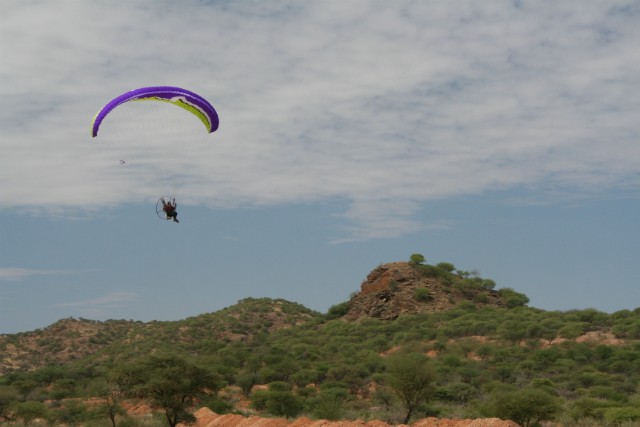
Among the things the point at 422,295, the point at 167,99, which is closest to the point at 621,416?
the point at 167,99

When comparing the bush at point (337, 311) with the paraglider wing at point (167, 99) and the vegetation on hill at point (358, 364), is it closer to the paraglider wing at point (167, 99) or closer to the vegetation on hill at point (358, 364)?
the vegetation on hill at point (358, 364)

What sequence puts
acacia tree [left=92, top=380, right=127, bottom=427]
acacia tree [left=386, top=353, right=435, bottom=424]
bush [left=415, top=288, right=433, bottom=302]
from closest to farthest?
acacia tree [left=386, top=353, right=435, bottom=424], acacia tree [left=92, top=380, right=127, bottom=427], bush [left=415, top=288, right=433, bottom=302]

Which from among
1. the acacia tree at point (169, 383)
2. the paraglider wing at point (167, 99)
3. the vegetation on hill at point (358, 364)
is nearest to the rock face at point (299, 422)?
the vegetation on hill at point (358, 364)

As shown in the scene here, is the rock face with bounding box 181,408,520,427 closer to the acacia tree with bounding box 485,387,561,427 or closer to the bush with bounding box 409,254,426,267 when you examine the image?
the acacia tree with bounding box 485,387,561,427

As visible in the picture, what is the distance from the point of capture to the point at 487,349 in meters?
53.7

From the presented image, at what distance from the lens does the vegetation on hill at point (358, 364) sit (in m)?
33.8

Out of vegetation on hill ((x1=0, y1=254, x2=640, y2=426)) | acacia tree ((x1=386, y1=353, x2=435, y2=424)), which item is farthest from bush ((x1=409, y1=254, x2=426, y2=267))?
acacia tree ((x1=386, y1=353, x2=435, y2=424))

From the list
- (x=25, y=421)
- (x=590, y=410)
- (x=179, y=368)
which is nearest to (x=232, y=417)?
(x=179, y=368)

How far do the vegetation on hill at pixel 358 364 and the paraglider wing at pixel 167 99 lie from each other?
39.9ft

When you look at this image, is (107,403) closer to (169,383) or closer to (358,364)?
(169,383)

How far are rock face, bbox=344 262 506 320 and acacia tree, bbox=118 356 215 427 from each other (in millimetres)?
43874

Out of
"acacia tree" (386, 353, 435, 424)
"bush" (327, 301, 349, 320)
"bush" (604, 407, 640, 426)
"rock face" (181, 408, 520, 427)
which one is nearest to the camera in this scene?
"rock face" (181, 408, 520, 427)

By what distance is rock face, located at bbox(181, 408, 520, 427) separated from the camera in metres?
26.5

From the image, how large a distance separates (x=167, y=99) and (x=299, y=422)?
50.5 feet
